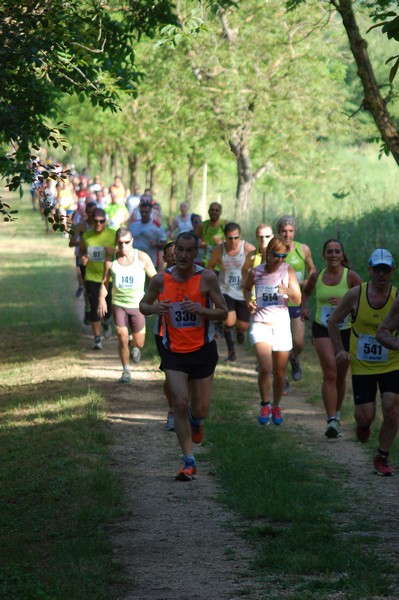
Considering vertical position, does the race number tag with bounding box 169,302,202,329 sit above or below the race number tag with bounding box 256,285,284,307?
above

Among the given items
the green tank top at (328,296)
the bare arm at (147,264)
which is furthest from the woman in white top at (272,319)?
the bare arm at (147,264)

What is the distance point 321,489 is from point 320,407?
4425 millimetres

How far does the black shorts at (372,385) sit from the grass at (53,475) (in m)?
2.07

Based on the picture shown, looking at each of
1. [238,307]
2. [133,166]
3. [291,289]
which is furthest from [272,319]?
[133,166]

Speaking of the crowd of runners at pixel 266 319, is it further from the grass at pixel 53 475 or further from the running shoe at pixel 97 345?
the running shoe at pixel 97 345

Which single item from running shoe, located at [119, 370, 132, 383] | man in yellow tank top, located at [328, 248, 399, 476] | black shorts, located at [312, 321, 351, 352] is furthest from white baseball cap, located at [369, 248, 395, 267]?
running shoe, located at [119, 370, 132, 383]

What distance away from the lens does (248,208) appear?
98.7 feet

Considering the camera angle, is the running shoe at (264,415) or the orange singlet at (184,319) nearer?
the orange singlet at (184,319)

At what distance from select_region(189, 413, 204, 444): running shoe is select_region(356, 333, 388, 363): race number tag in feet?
4.91

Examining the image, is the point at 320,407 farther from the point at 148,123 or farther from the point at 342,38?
the point at 148,123

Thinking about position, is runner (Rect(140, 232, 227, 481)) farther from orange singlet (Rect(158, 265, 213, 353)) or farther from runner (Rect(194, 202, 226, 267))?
runner (Rect(194, 202, 226, 267))

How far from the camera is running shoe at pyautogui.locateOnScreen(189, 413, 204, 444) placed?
10008 millimetres

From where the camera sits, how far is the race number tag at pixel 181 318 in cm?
943

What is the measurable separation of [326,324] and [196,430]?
1.84 m
